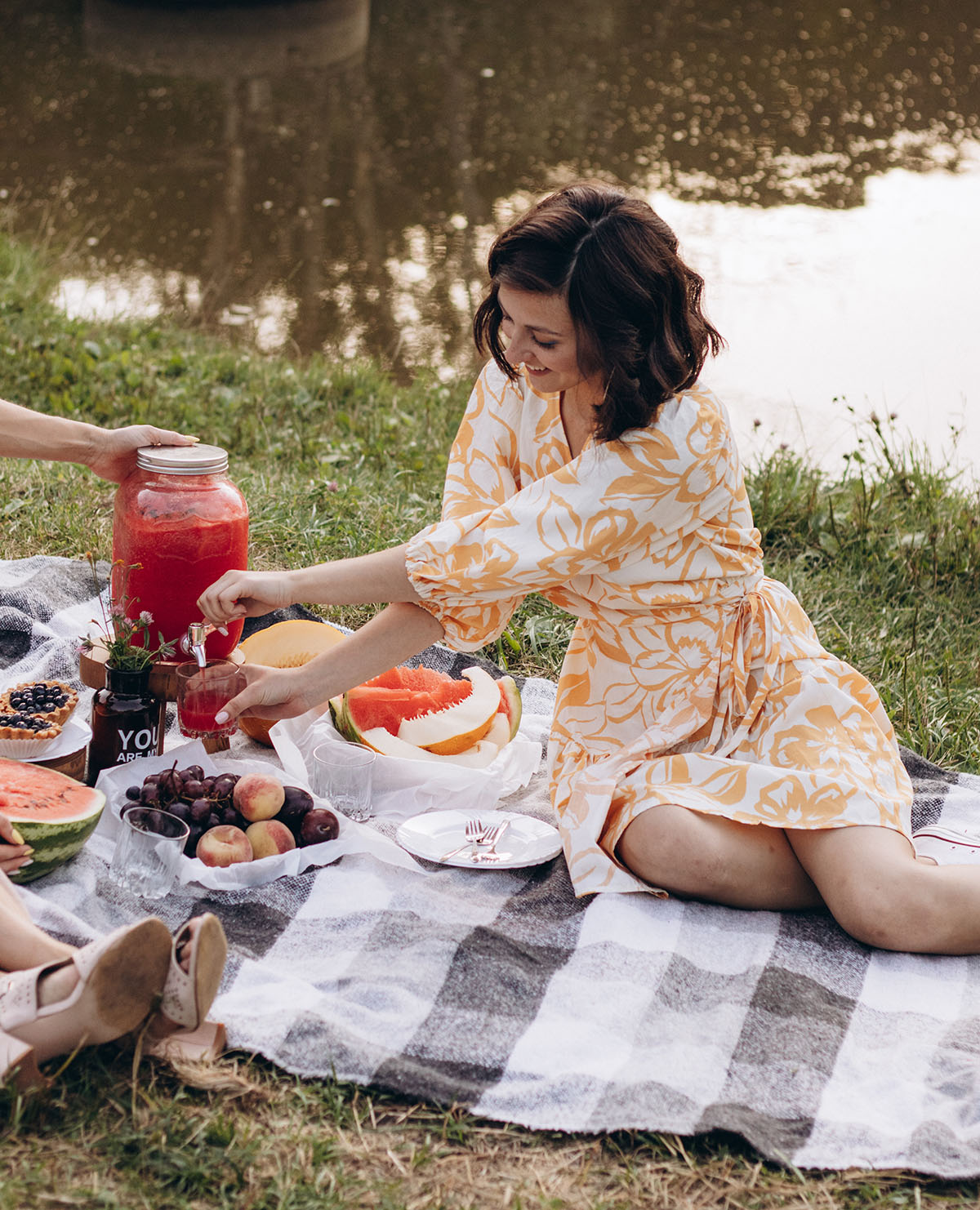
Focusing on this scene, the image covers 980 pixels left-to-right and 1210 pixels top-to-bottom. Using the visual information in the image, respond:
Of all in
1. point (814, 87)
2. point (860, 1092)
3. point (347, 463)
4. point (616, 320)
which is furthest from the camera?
point (814, 87)

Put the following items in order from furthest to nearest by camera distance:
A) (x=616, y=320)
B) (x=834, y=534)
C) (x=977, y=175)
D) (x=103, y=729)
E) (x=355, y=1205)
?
1. (x=977, y=175)
2. (x=834, y=534)
3. (x=103, y=729)
4. (x=616, y=320)
5. (x=355, y=1205)

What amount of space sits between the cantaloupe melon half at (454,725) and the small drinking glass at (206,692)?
1.93ft

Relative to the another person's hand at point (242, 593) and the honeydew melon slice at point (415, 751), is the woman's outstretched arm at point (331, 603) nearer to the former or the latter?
the another person's hand at point (242, 593)

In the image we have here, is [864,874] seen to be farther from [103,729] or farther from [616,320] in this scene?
[103,729]

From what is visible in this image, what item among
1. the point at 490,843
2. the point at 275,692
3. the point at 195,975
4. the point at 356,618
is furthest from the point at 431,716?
the point at 195,975

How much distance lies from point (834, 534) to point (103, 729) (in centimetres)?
317

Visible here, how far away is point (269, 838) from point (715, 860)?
0.96 m

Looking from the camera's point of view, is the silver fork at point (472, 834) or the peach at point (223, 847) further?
the silver fork at point (472, 834)

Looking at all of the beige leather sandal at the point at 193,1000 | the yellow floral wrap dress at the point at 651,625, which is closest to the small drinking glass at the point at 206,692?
the yellow floral wrap dress at the point at 651,625

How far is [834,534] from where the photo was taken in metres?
5.01

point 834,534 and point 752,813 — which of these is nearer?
point 752,813

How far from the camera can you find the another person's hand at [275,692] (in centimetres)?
281

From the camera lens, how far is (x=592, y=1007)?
238 centimetres

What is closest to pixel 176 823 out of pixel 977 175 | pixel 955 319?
pixel 955 319
